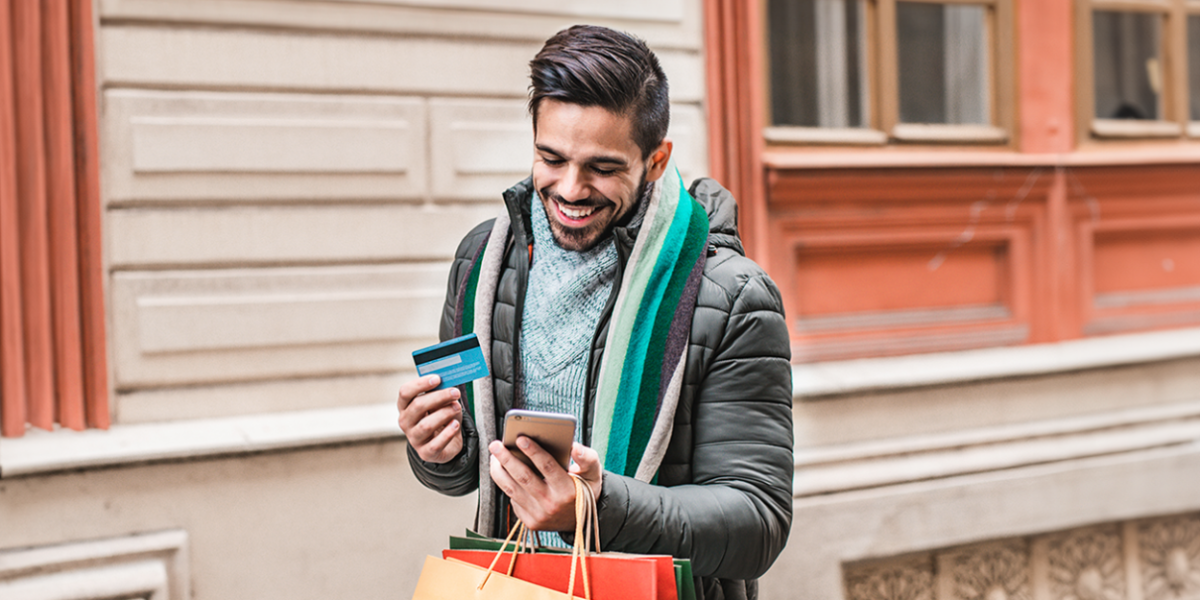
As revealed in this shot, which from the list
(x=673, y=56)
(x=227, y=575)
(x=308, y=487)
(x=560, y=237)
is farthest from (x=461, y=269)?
(x=673, y=56)

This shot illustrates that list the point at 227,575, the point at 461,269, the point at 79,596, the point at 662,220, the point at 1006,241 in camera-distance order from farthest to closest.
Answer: the point at 1006,241
the point at 227,575
the point at 79,596
the point at 461,269
the point at 662,220

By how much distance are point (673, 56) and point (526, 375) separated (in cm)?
232

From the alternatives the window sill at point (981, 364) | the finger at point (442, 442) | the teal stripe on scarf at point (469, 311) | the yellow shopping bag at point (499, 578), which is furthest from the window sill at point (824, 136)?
the yellow shopping bag at point (499, 578)

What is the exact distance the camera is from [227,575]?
10.5 feet

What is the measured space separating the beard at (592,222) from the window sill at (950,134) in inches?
111

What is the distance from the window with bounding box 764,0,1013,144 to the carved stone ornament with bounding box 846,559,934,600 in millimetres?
1840

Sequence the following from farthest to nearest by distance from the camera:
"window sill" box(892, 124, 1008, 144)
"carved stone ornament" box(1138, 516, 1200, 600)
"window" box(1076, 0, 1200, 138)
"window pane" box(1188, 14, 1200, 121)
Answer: "window pane" box(1188, 14, 1200, 121), "window" box(1076, 0, 1200, 138), "carved stone ornament" box(1138, 516, 1200, 600), "window sill" box(892, 124, 1008, 144)

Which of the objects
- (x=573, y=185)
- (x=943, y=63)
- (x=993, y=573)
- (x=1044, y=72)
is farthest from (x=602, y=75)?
(x=1044, y=72)

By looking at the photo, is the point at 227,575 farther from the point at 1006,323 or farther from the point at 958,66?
the point at 958,66

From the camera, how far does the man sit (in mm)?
1730

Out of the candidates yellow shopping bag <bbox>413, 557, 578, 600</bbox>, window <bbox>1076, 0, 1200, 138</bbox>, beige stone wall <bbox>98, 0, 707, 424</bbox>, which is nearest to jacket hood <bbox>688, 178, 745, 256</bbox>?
yellow shopping bag <bbox>413, 557, 578, 600</bbox>

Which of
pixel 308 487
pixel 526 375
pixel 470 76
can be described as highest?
pixel 470 76

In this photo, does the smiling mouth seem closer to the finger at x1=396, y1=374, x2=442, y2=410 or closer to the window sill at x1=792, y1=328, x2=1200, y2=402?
the finger at x1=396, y1=374, x2=442, y2=410

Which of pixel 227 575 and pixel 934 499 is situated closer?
pixel 227 575
